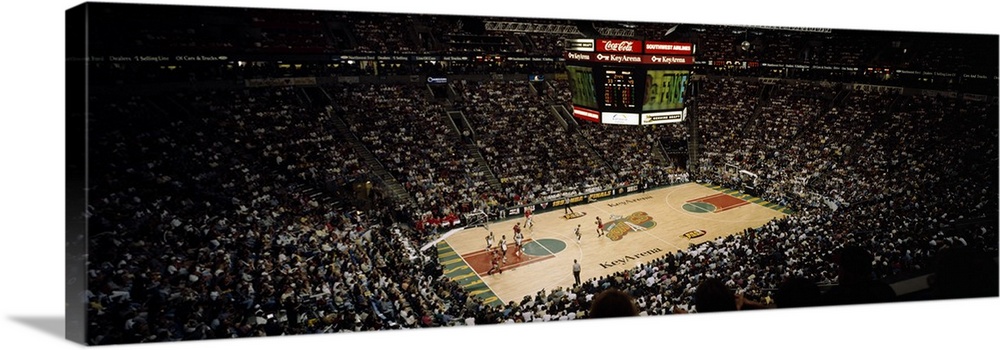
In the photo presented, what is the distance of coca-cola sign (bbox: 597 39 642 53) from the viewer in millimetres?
15406

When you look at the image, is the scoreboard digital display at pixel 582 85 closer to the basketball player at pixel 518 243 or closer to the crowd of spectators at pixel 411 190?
the crowd of spectators at pixel 411 190

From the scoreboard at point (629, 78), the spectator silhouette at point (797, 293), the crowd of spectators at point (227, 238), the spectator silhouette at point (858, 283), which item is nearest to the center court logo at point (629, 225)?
the scoreboard at point (629, 78)

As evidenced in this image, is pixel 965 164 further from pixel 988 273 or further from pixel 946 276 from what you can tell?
pixel 946 276

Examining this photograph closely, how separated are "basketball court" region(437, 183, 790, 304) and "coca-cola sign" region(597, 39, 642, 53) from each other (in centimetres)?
548

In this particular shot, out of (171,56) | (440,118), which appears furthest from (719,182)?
(171,56)


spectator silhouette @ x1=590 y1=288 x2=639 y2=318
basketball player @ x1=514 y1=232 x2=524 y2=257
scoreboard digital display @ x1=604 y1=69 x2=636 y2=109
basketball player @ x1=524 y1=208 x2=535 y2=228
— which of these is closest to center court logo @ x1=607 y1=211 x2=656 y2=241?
basketball player @ x1=524 y1=208 x2=535 y2=228

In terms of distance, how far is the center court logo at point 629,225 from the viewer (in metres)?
20.6

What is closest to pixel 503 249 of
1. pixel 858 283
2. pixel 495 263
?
pixel 495 263

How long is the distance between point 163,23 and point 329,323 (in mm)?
5795

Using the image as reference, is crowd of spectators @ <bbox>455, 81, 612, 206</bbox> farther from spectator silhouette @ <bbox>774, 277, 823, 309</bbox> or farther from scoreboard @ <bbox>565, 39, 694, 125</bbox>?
spectator silhouette @ <bbox>774, 277, 823, 309</bbox>

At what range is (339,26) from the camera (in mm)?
13562

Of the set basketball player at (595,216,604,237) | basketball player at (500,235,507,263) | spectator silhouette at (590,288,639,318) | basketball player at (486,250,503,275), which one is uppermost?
spectator silhouette at (590,288,639,318)

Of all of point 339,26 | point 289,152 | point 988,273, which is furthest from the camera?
point 988,273

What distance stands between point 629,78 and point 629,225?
6.62 m
